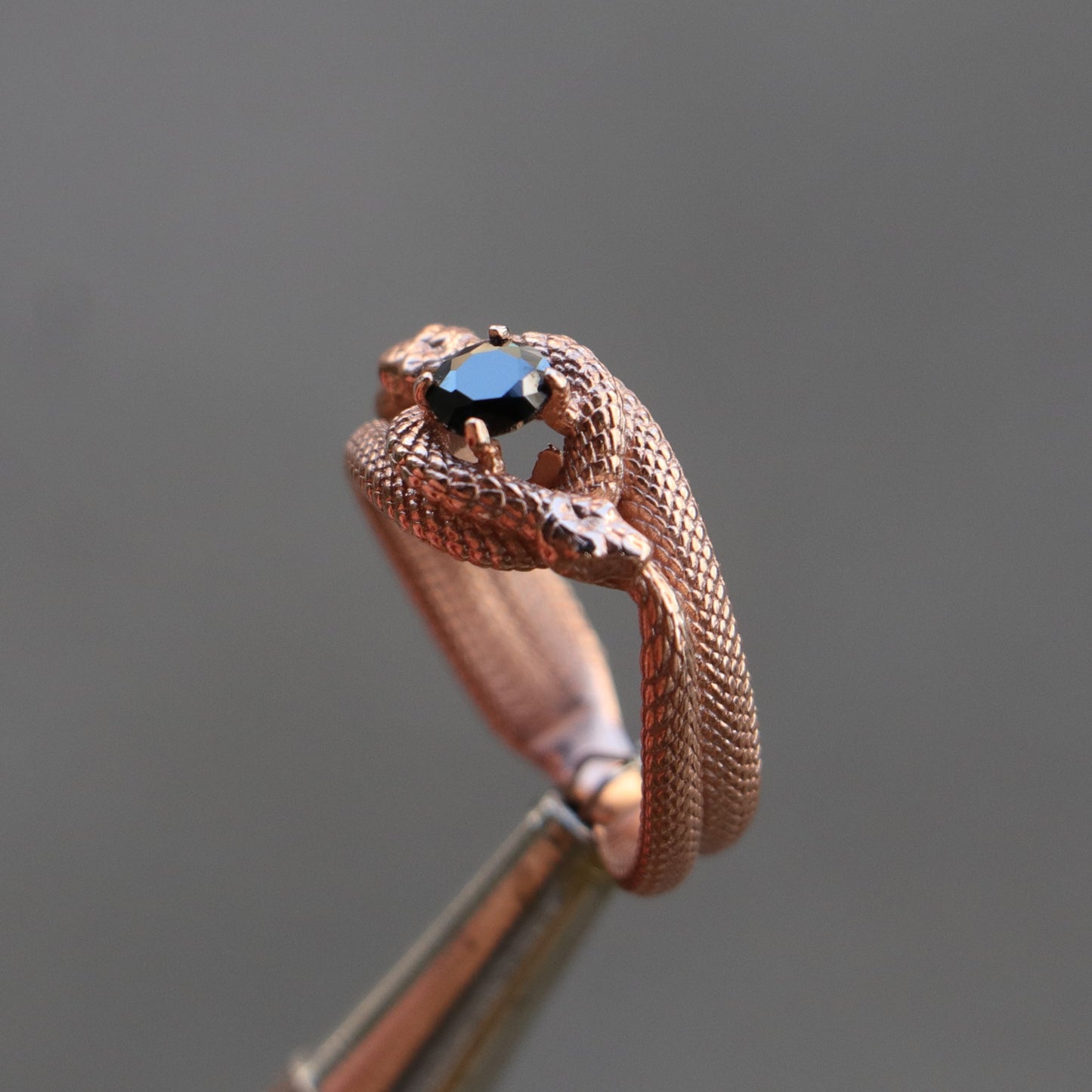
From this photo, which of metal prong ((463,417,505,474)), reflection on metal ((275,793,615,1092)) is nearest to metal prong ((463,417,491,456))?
metal prong ((463,417,505,474))

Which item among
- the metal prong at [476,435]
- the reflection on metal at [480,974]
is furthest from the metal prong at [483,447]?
the reflection on metal at [480,974]

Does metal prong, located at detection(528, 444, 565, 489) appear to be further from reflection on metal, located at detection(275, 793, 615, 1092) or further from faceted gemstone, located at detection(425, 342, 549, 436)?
reflection on metal, located at detection(275, 793, 615, 1092)

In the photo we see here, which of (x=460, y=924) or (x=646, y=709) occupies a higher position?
(x=646, y=709)

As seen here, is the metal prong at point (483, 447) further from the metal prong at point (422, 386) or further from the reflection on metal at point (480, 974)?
the reflection on metal at point (480, 974)

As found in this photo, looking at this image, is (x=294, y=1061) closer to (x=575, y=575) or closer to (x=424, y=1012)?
(x=424, y=1012)

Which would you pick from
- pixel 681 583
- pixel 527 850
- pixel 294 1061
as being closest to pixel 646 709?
pixel 681 583

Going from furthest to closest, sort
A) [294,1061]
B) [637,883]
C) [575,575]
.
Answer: [294,1061], [637,883], [575,575]

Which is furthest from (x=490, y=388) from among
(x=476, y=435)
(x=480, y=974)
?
(x=480, y=974)
